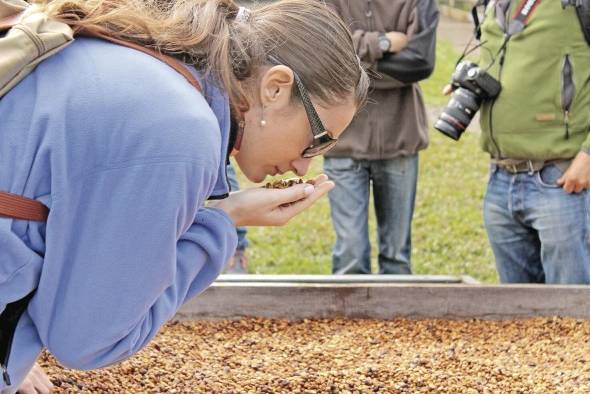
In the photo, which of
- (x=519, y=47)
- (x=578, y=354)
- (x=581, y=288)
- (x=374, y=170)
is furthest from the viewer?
(x=374, y=170)

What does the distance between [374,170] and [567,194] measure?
1.25 metres

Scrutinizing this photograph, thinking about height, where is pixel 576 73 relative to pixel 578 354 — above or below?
above

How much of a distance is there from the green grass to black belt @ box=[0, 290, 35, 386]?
4.66 meters

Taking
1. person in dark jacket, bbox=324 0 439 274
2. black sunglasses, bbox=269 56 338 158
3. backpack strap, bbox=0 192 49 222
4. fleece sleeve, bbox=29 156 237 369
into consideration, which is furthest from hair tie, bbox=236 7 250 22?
person in dark jacket, bbox=324 0 439 274

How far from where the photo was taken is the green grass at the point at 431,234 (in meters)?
6.91

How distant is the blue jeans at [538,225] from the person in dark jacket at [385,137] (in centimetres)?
77

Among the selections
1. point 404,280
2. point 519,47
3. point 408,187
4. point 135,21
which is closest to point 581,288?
point 404,280

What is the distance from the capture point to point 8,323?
2057 millimetres

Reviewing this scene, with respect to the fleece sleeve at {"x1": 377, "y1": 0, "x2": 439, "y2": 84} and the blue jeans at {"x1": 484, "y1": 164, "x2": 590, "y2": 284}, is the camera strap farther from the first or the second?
the fleece sleeve at {"x1": 377, "y1": 0, "x2": 439, "y2": 84}

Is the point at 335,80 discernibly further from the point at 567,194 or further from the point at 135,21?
the point at 567,194

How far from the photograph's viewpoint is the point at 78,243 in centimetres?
193

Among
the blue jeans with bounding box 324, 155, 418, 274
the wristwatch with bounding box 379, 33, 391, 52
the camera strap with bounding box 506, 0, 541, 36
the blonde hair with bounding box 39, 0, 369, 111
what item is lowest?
the blue jeans with bounding box 324, 155, 418, 274

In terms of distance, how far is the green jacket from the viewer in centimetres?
410

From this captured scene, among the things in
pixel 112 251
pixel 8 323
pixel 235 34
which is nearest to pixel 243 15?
pixel 235 34
